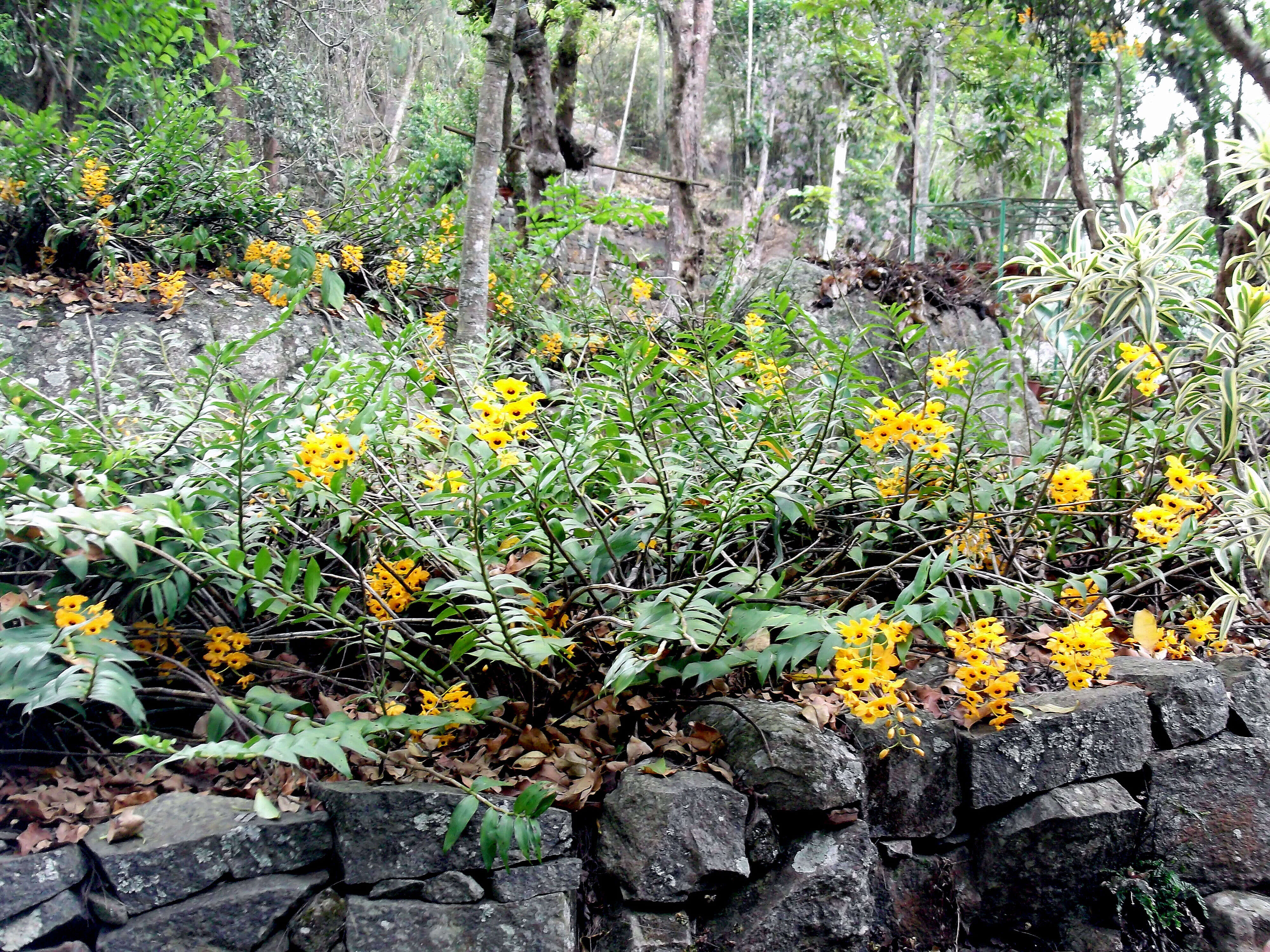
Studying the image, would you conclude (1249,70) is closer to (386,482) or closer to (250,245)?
(386,482)

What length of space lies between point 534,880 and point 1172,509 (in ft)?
5.92

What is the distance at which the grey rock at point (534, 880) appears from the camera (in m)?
1.87

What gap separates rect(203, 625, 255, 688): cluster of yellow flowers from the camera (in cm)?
197

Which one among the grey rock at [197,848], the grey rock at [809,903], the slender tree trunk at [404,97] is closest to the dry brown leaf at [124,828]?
the grey rock at [197,848]

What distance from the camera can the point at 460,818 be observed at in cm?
170

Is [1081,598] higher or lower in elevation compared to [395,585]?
higher

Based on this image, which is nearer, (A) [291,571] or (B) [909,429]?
(A) [291,571]

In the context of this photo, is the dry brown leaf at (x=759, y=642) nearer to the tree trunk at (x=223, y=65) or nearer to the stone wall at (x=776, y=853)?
the stone wall at (x=776, y=853)

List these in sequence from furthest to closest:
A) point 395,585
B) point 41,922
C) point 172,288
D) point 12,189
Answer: point 12,189 < point 172,288 < point 395,585 < point 41,922

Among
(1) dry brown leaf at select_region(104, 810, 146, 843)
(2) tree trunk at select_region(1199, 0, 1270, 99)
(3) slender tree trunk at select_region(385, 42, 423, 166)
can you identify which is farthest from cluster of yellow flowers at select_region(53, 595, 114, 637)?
(3) slender tree trunk at select_region(385, 42, 423, 166)

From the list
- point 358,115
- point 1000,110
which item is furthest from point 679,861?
point 358,115

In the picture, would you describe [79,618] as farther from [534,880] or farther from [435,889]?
[534,880]

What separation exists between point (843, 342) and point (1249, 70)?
56.3 inches

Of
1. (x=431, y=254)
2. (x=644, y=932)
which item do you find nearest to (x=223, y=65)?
(x=431, y=254)
